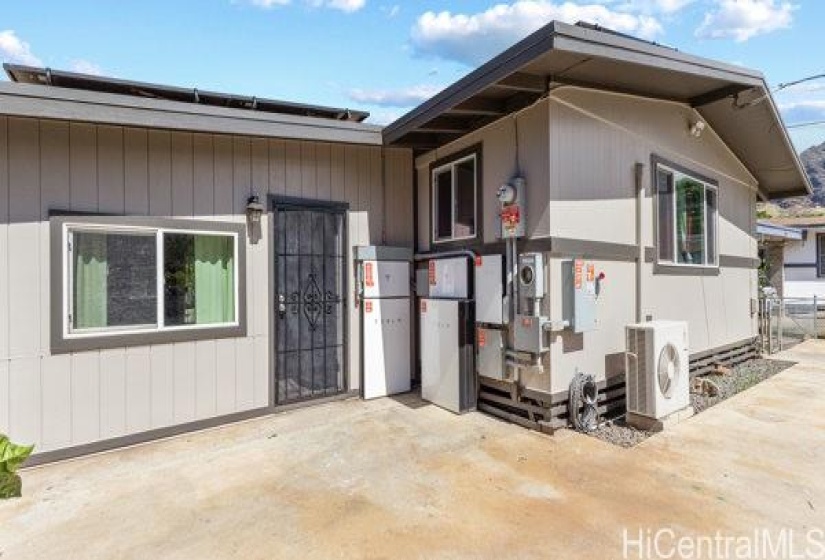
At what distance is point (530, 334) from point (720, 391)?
3.02 metres

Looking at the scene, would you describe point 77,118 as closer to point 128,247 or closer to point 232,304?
point 128,247

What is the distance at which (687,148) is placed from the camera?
5.81 metres

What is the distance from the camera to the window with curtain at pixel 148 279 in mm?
3766

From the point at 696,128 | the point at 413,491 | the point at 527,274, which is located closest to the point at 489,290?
the point at 527,274

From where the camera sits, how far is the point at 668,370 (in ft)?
13.6

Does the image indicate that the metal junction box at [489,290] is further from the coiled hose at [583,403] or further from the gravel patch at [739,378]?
the gravel patch at [739,378]

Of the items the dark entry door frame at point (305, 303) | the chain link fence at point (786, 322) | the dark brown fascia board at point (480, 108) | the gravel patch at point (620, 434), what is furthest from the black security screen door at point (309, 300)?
the chain link fence at point (786, 322)

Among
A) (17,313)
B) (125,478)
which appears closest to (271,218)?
(17,313)

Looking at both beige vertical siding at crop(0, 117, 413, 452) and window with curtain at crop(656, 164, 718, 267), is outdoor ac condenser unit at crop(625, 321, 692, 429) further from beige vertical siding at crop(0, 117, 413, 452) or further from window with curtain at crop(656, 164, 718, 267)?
beige vertical siding at crop(0, 117, 413, 452)

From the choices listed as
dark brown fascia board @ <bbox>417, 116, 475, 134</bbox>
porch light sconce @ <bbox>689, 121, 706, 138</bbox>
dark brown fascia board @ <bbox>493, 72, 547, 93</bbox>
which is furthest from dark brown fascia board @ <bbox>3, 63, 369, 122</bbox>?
porch light sconce @ <bbox>689, 121, 706, 138</bbox>

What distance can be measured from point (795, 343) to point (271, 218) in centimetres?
994

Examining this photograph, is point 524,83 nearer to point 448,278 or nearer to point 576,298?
point 576,298

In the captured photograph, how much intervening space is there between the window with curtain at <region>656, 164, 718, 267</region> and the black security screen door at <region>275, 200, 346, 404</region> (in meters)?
3.72

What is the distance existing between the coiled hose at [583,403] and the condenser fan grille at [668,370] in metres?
0.58
